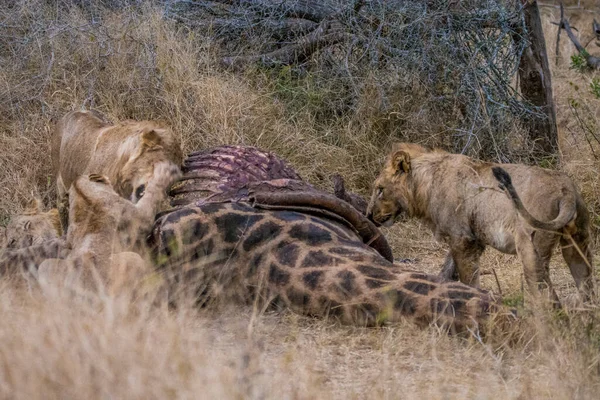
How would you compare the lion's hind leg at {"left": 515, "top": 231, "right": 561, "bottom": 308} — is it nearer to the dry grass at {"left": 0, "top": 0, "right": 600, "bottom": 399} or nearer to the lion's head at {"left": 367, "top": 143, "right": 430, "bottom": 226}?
the dry grass at {"left": 0, "top": 0, "right": 600, "bottom": 399}

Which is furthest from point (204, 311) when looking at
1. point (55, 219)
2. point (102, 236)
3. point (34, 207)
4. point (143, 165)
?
point (34, 207)

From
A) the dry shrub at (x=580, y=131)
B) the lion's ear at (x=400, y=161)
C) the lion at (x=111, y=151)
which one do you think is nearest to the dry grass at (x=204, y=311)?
the dry shrub at (x=580, y=131)

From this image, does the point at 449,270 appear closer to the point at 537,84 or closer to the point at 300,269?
the point at 300,269

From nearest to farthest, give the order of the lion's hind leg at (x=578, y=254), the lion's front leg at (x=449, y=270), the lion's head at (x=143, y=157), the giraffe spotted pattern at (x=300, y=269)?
the giraffe spotted pattern at (x=300, y=269)
the lion's hind leg at (x=578, y=254)
the lion's head at (x=143, y=157)
the lion's front leg at (x=449, y=270)

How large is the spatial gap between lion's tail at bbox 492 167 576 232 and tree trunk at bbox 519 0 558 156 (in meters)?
2.80

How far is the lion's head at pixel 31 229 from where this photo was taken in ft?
17.8

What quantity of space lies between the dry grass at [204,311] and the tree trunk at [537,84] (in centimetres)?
23

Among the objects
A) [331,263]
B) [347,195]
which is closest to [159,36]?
[347,195]

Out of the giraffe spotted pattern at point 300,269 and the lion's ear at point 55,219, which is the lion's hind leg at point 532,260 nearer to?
the giraffe spotted pattern at point 300,269

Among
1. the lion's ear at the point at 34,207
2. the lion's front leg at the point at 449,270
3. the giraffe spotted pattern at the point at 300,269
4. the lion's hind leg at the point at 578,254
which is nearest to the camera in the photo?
the giraffe spotted pattern at the point at 300,269

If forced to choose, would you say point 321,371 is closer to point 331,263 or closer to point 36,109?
point 331,263

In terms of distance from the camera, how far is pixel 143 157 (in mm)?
5648

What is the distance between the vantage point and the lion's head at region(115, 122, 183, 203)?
5.52 m

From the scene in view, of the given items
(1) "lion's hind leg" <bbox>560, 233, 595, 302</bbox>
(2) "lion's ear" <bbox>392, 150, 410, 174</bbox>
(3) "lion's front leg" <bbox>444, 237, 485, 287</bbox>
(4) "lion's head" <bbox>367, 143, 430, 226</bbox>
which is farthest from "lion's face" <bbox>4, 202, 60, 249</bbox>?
(1) "lion's hind leg" <bbox>560, 233, 595, 302</bbox>
